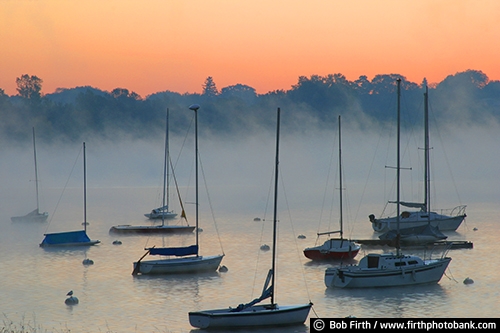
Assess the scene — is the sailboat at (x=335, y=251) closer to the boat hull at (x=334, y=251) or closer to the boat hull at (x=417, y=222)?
the boat hull at (x=334, y=251)

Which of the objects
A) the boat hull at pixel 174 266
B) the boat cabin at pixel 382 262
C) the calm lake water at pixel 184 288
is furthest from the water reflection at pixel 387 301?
the boat hull at pixel 174 266

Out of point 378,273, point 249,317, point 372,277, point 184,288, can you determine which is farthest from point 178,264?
point 249,317

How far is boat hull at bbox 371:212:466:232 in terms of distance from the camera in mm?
72625

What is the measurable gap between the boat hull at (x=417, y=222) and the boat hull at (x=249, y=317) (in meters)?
37.8

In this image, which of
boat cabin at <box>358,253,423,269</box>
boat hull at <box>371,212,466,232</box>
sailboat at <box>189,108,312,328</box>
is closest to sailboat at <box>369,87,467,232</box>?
boat hull at <box>371,212,466,232</box>

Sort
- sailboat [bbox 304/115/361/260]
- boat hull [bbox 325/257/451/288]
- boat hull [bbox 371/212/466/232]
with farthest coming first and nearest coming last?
boat hull [bbox 371/212/466/232] → sailboat [bbox 304/115/361/260] → boat hull [bbox 325/257/451/288]

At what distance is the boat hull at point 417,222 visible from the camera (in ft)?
238

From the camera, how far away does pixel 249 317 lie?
34.8 metres

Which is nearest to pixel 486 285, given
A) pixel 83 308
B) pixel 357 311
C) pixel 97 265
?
pixel 357 311

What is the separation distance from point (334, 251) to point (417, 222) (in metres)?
17.9

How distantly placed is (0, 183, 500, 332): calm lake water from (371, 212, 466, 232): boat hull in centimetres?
202

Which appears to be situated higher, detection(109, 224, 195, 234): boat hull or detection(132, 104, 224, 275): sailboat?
detection(132, 104, 224, 275): sailboat

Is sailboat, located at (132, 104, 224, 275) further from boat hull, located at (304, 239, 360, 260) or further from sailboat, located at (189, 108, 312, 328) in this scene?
sailboat, located at (189, 108, 312, 328)

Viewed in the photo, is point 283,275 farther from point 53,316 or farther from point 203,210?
point 203,210
